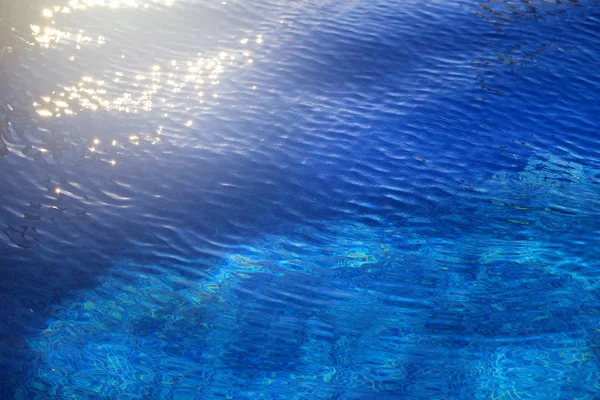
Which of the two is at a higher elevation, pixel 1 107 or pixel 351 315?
pixel 1 107

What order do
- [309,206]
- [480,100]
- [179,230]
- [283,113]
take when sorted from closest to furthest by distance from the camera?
[179,230]
[309,206]
[283,113]
[480,100]

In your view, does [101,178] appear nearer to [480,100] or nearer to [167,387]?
[167,387]

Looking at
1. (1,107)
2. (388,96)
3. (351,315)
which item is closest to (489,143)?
(388,96)

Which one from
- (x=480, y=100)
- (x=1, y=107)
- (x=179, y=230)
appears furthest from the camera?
(x=480, y=100)

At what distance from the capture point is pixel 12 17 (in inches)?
A: 493

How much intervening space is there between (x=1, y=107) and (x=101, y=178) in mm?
2484

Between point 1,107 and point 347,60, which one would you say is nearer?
point 1,107

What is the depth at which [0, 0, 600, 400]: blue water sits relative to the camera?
7145mm

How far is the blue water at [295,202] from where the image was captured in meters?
7.14

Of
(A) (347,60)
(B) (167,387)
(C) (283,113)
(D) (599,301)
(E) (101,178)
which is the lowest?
(B) (167,387)

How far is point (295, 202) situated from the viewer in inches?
370

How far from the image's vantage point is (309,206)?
30.7 feet

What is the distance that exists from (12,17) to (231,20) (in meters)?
4.42

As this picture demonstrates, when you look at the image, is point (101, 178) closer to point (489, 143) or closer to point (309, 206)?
point (309, 206)
